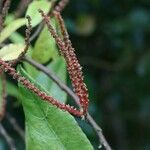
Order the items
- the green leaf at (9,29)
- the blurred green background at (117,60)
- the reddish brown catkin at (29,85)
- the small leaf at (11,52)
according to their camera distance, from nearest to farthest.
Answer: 1. the reddish brown catkin at (29,85)
2. the small leaf at (11,52)
3. the green leaf at (9,29)
4. the blurred green background at (117,60)

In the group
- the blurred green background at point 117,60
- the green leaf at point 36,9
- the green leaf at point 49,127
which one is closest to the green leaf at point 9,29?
the green leaf at point 36,9

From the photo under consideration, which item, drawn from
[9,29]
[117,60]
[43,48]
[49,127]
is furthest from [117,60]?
[49,127]

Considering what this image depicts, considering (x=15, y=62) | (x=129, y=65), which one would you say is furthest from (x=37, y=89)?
(x=129, y=65)

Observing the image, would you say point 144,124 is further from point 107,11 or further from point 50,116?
point 50,116

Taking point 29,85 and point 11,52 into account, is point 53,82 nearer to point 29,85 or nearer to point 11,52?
point 11,52

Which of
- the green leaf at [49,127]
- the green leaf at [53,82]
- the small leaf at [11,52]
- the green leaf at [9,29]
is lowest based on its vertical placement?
the green leaf at [53,82]

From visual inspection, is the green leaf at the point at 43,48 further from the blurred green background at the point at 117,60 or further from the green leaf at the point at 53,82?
the blurred green background at the point at 117,60
